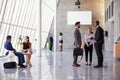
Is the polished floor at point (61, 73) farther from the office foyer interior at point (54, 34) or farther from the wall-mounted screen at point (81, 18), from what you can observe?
the wall-mounted screen at point (81, 18)

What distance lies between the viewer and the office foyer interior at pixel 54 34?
1043 centimetres

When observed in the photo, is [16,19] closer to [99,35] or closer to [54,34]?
[54,34]

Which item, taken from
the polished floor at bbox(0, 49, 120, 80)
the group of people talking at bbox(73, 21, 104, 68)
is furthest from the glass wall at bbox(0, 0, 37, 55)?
the polished floor at bbox(0, 49, 120, 80)

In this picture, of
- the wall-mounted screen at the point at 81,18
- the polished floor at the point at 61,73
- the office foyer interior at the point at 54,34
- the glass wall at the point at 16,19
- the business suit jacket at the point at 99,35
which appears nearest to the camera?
the polished floor at the point at 61,73

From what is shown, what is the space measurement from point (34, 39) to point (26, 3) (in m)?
9.36

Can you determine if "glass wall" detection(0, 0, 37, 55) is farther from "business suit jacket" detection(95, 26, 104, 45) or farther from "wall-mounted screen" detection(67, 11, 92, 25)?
"business suit jacket" detection(95, 26, 104, 45)

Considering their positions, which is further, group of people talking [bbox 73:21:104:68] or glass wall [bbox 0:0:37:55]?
glass wall [bbox 0:0:37:55]

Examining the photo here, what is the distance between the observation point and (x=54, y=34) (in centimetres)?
3219

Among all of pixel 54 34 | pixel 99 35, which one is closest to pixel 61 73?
pixel 99 35

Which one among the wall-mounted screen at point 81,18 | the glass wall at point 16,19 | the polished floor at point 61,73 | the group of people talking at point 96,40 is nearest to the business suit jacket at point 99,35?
the group of people talking at point 96,40

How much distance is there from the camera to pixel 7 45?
12734mm

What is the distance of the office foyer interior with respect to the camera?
10.4m

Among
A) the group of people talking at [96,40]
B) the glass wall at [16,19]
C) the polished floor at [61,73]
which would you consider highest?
the glass wall at [16,19]

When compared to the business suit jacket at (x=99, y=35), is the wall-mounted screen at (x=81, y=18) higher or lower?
higher
